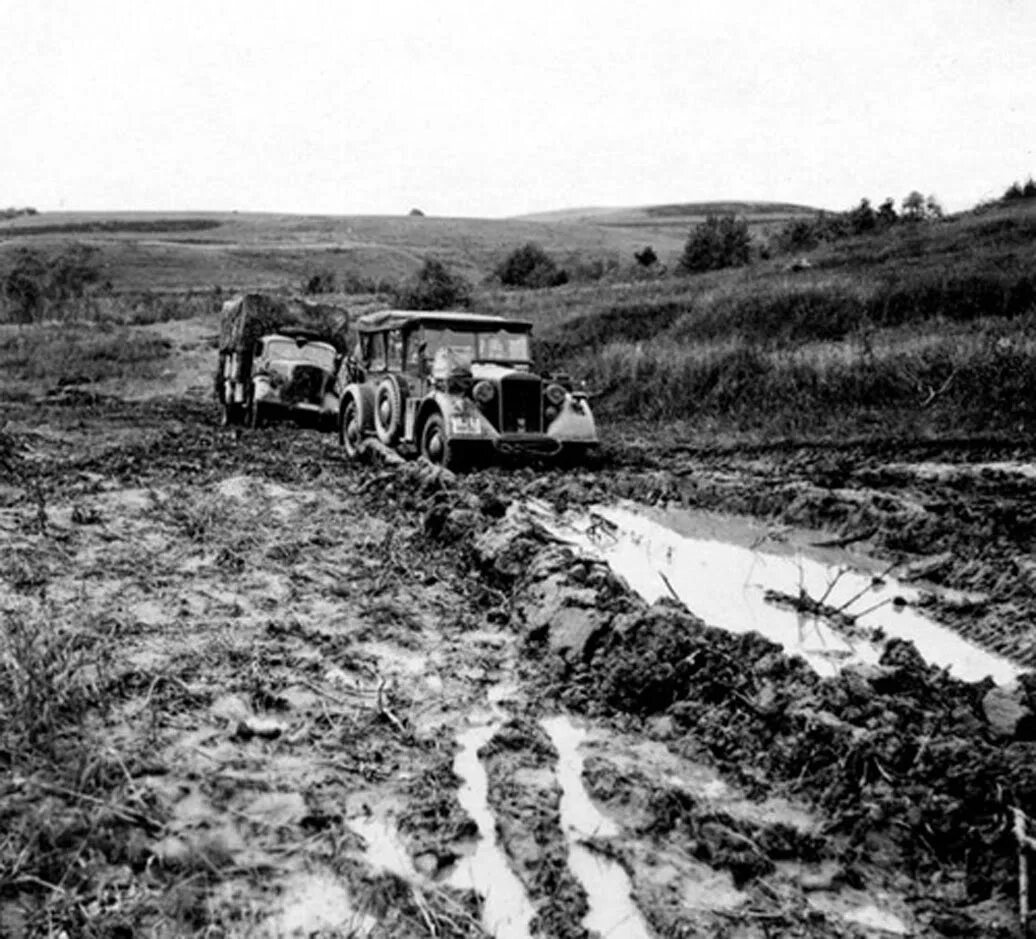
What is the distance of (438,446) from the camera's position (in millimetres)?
10820

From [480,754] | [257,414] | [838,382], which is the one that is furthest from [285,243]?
[480,754]

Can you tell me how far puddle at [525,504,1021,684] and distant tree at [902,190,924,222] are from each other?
2904cm

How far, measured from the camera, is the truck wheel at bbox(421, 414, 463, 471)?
34.4ft

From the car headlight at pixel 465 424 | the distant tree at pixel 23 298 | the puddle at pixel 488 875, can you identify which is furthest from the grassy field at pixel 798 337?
the puddle at pixel 488 875

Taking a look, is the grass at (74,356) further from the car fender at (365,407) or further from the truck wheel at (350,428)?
the car fender at (365,407)

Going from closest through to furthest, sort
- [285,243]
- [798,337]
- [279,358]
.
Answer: [279,358], [798,337], [285,243]

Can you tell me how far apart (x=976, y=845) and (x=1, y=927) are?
300 centimetres

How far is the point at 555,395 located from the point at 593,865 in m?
8.24

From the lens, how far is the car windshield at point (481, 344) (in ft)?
37.1

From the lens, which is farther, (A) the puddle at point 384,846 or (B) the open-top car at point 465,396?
(B) the open-top car at point 465,396

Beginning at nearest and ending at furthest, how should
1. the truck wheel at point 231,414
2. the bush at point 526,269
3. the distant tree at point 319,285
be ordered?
the truck wheel at point 231,414 → the bush at point 526,269 → the distant tree at point 319,285

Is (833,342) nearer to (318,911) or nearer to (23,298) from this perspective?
(318,911)

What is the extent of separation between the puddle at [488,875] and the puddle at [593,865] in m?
0.21

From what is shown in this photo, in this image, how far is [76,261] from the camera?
52219 mm
